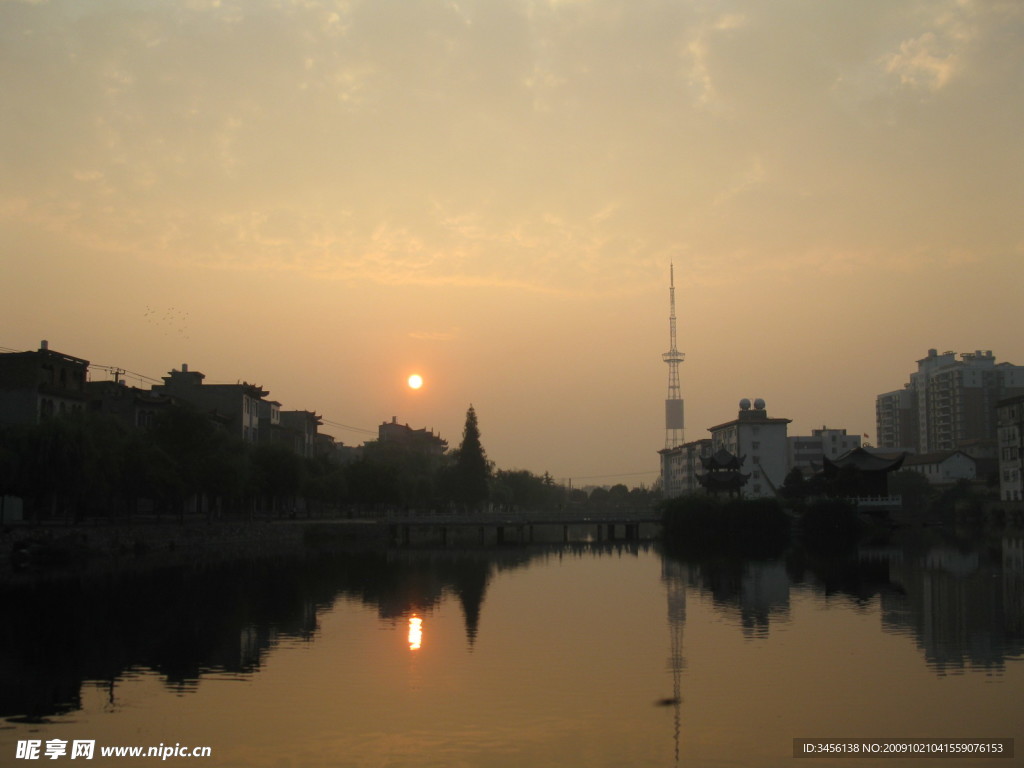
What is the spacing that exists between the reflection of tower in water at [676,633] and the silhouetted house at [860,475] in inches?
1666

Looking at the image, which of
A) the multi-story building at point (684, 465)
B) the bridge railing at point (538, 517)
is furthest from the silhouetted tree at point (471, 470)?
the multi-story building at point (684, 465)

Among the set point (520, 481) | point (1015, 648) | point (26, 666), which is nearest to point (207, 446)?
point (26, 666)

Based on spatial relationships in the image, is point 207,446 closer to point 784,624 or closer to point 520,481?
point 784,624

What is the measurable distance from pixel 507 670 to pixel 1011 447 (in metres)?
97.2

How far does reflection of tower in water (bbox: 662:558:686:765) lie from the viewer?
67.6 ft

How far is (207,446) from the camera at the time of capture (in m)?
71.6

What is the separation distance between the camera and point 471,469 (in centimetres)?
12194

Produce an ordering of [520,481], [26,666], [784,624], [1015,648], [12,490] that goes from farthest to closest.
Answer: [520,481]
[12,490]
[784,624]
[1015,648]
[26,666]

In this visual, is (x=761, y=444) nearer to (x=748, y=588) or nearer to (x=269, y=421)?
(x=269, y=421)

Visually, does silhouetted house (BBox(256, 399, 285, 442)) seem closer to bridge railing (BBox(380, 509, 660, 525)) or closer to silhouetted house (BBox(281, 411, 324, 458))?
silhouetted house (BBox(281, 411, 324, 458))

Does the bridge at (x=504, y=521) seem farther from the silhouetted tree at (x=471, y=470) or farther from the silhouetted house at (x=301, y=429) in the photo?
the silhouetted house at (x=301, y=429)

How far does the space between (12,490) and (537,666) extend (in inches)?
1482

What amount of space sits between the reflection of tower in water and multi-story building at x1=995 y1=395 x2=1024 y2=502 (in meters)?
62.0

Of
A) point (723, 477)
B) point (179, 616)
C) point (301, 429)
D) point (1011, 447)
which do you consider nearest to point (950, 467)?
point (1011, 447)
